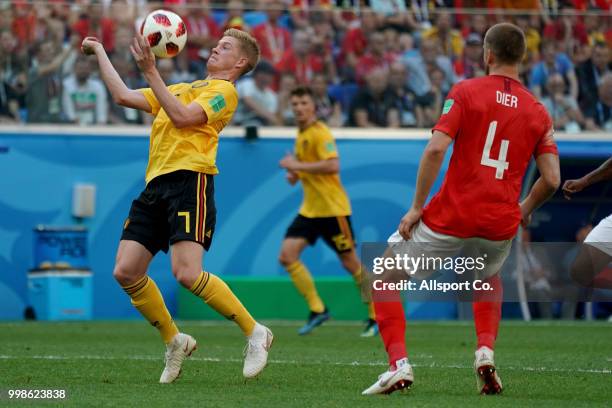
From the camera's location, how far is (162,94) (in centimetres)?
711

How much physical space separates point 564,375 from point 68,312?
8740 mm

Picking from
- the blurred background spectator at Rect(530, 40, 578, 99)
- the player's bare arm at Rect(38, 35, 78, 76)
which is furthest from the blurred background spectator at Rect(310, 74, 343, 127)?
the player's bare arm at Rect(38, 35, 78, 76)

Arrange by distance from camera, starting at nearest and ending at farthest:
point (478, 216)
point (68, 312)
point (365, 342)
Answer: point (478, 216) → point (365, 342) → point (68, 312)

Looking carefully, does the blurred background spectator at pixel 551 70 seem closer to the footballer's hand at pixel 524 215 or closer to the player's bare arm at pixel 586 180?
the player's bare arm at pixel 586 180

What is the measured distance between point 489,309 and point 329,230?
6.35m

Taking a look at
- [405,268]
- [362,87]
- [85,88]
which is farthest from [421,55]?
[405,268]

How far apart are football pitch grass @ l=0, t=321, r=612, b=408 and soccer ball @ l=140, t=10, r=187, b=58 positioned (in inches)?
83.5

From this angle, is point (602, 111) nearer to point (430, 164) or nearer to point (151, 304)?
point (151, 304)

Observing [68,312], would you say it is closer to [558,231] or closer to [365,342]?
[365,342]

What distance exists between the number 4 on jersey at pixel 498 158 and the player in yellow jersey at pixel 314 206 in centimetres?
639

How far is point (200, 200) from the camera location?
24.1 ft

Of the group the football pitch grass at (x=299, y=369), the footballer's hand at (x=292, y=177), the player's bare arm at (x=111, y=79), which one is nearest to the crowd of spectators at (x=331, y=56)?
the footballer's hand at (x=292, y=177)

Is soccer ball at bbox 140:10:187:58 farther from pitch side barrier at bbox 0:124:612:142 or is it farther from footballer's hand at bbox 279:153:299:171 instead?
pitch side barrier at bbox 0:124:612:142

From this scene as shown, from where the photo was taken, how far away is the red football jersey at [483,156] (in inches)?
254
